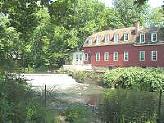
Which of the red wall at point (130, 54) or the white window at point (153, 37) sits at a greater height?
the white window at point (153, 37)

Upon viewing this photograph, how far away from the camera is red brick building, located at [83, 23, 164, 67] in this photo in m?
54.3

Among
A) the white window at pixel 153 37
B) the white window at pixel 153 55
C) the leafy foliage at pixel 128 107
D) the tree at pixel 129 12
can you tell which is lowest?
the leafy foliage at pixel 128 107

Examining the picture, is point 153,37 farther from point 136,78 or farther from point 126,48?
point 136,78

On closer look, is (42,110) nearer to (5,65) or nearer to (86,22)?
(5,65)

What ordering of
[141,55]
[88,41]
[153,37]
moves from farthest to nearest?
[88,41], [141,55], [153,37]

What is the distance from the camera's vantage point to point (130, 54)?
193 feet

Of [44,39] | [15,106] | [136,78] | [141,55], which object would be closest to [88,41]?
[44,39]

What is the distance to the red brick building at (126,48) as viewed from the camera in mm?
54312

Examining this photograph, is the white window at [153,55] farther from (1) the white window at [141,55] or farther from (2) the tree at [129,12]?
(2) the tree at [129,12]

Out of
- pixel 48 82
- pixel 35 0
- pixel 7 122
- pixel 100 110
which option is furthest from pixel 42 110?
pixel 48 82

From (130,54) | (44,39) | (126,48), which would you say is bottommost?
(130,54)

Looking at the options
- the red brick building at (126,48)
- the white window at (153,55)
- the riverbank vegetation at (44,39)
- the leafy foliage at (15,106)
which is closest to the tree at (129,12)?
the riverbank vegetation at (44,39)

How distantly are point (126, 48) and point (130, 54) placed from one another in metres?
1.29

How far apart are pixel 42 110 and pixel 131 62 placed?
48239 mm
